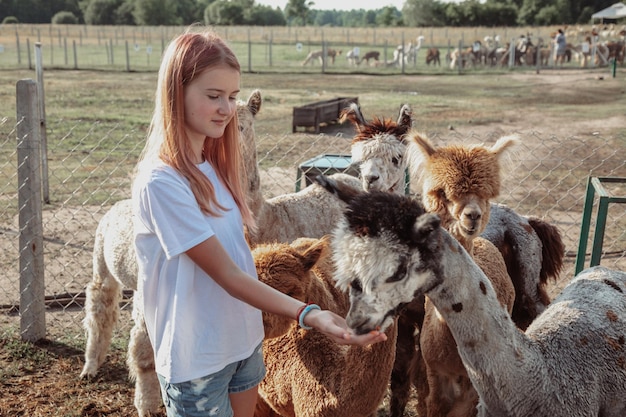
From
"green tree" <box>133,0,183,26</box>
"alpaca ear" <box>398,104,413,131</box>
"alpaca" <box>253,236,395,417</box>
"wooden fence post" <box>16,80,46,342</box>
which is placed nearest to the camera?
"alpaca" <box>253,236,395,417</box>

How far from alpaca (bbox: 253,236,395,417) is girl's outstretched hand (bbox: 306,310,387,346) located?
0.80 metres

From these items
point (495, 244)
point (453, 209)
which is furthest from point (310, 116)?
point (453, 209)

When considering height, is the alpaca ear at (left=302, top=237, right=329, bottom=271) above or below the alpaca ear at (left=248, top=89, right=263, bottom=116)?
below

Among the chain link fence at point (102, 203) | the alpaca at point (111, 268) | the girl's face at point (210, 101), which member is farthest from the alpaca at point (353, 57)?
the girl's face at point (210, 101)

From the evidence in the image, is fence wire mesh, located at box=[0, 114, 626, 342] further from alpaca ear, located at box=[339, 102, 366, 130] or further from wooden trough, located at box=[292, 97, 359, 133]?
wooden trough, located at box=[292, 97, 359, 133]

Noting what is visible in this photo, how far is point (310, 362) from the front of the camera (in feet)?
10.2

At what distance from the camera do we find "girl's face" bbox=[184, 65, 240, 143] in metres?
2.30

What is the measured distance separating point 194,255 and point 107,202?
23.8 ft

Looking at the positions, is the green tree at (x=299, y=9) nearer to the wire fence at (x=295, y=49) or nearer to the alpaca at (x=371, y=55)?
the wire fence at (x=295, y=49)

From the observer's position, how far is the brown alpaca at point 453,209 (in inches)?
132

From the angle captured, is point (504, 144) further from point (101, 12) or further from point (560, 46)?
point (101, 12)

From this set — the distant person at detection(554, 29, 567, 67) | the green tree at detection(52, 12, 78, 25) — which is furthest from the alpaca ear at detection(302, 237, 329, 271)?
the green tree at detection(52, 12, 78, 25)

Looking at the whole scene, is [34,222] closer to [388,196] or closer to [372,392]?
[372,392]

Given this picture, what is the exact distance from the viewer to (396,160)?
14.6ft
